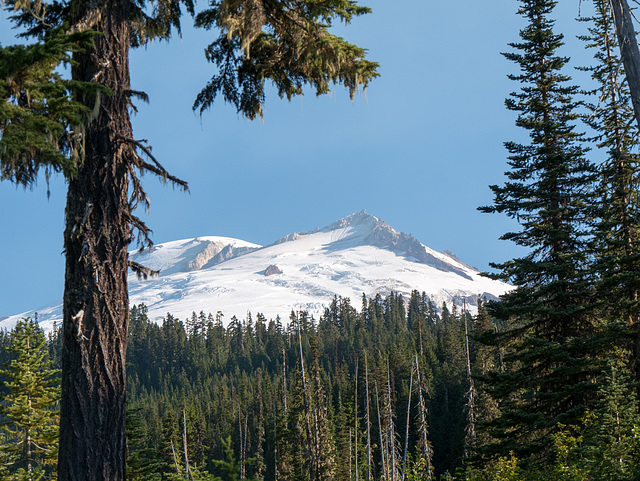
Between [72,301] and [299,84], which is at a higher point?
[299,84]

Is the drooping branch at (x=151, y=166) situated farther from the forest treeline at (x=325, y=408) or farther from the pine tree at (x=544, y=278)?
the pine tree at (x=544, y=278)

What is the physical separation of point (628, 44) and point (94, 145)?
A: 6290mm

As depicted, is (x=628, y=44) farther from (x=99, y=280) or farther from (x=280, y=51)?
(x=99, y=280)

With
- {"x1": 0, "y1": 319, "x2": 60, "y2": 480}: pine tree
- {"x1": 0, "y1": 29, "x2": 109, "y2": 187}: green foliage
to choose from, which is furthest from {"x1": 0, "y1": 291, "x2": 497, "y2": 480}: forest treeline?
{"x1": 0, "y1": 29, "x2": 109, "y2": 187}: green foliage

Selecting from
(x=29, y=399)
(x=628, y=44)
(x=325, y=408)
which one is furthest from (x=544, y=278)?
(x=325, y=408)

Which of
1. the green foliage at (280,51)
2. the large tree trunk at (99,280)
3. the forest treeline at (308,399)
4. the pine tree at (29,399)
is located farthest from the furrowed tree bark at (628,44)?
the pine tree at (29,399)

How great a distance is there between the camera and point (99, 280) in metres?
5.07

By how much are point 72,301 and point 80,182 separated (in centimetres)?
129

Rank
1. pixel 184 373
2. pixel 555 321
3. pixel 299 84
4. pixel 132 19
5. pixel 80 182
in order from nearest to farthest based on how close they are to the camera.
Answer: pixel 80 182, pixel 132 19, pixel 299 84, pixel 555 321, pixel 184 373

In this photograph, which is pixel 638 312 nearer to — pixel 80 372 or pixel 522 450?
pixel 522 450

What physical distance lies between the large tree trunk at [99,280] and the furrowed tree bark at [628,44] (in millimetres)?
5799

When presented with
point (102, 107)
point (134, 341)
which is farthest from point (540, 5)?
point (134, 341)

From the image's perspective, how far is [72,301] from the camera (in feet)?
16.5

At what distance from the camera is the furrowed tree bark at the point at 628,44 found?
5.61 meters
